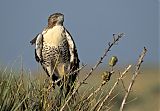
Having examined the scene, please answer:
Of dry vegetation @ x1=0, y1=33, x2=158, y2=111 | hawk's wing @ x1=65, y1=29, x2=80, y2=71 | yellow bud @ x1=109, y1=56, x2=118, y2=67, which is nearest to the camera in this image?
yellow bud @ x1=109, y1=56, x2=118, y2=67

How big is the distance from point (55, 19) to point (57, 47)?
0.35 m

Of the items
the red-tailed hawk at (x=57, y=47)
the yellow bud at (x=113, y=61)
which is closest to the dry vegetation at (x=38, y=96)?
the yellow bud at (x=113, y=61)

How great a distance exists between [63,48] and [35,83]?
1677 millimetres

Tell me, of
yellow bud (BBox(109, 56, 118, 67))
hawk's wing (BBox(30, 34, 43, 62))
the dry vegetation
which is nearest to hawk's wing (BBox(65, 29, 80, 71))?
hawk's wing (BBox(30, 34, 43, 62))

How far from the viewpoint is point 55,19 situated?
24.7 feet

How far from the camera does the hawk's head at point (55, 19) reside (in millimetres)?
7508

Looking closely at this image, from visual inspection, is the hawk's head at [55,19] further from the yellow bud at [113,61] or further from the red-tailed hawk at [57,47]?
the yellow bud at [113,61]

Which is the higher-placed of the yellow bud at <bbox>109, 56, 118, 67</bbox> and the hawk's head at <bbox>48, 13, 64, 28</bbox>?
the hawk's head at <bbox>48, 13, 64, 28</bbox>

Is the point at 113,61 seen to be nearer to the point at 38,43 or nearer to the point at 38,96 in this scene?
the point at 38,96

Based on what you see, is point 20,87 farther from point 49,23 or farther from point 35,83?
point 49,23

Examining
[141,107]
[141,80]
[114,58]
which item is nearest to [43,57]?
[114,58]

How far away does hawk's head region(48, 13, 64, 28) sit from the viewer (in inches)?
296

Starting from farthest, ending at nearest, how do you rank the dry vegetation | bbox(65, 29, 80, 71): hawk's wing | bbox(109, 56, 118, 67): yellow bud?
bbox(65, 29, 80, 71): hawk's wing < the dry vegetation < bbox(109, 56, 118, 67): yellow bud

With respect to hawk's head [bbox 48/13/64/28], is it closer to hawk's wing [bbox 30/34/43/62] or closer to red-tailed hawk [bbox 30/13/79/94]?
red-tailed hawk [bbox 30/13/79/94]
